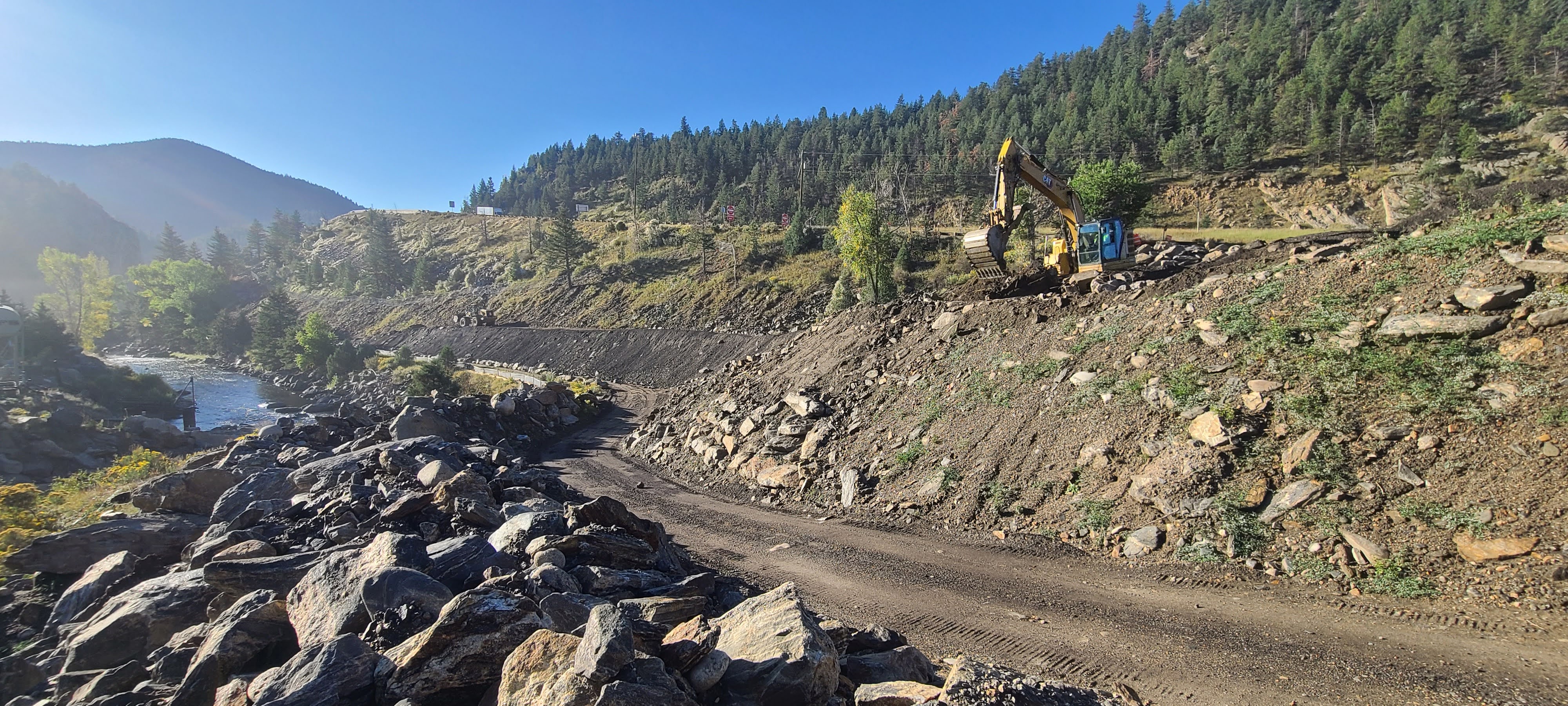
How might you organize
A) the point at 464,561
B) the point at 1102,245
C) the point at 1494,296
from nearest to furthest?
1. the point at 464,561
2. the point at 1494,296
3. the point at 1102,245

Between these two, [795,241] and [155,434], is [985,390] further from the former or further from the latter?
[795,241]

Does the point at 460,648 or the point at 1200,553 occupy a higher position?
the point at 460,648

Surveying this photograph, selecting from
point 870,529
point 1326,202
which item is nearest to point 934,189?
point 1326,202

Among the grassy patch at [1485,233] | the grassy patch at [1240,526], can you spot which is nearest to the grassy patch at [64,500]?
the grassy patch at [1240,526]

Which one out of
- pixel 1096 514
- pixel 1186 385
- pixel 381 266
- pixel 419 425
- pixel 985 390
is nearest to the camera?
pixel 1096 514

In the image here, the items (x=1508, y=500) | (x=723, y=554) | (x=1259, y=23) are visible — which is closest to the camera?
(x=1508, y=500)

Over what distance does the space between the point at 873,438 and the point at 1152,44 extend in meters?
171

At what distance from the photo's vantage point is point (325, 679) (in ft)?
13.6

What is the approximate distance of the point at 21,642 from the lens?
6727 millimetres

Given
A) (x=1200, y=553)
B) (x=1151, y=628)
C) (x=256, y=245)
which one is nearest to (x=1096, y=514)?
(x=1200, y=553)

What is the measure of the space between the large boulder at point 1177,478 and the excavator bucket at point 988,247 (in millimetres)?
9434

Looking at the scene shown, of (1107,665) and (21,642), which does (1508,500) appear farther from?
(21,642)

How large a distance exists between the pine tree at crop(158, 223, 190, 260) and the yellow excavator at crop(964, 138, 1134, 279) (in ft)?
502

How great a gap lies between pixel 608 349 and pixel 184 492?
35.9 metres
